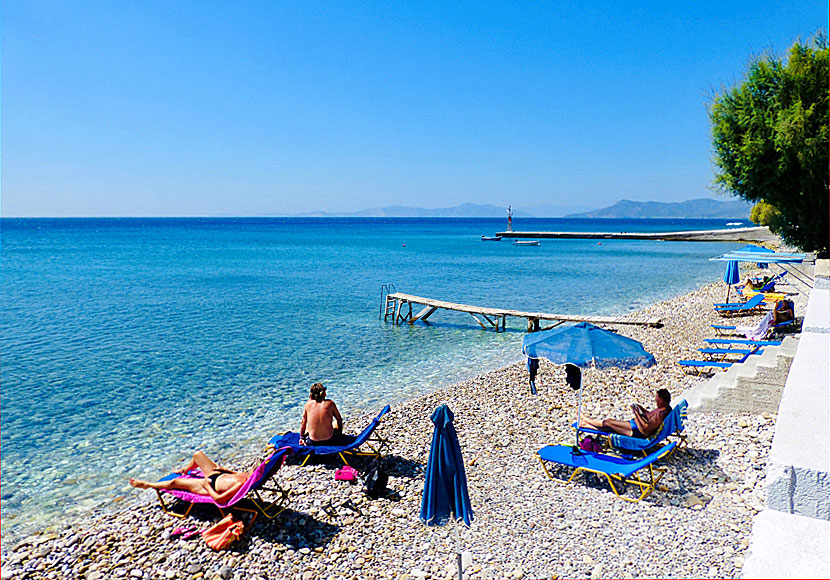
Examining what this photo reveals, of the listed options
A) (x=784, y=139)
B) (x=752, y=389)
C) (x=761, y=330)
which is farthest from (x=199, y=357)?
(x=784, y=139)

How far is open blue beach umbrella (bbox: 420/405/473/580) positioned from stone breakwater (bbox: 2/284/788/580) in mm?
504

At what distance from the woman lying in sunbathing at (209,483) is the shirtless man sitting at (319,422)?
55.2 inches

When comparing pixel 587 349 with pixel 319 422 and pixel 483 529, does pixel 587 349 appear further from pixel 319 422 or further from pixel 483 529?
pixel 319 422

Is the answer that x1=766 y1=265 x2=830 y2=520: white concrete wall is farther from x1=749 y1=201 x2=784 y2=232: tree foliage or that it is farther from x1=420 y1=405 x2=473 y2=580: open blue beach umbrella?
x1=749 y1=201 x2=784 y2=232: tree foliage

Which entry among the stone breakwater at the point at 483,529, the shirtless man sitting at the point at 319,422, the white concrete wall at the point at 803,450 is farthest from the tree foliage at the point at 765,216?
the shirtless man sitting at the point at 319,422

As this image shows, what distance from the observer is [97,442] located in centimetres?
1008

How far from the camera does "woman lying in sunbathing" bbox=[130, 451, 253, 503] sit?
6398 mm

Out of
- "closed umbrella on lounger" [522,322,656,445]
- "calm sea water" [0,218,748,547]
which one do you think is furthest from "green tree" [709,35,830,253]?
"closed umbrella on lounger" [522,322,656,445]

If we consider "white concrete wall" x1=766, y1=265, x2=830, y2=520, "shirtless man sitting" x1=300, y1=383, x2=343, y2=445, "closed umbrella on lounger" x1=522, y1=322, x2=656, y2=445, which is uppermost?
"white concrete wall" x1=766, y1=265, x2=830, y2=520

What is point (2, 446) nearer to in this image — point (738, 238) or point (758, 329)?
point (758, 329)

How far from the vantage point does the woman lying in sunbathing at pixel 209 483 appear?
640 cm

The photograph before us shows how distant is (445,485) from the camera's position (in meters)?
5.23

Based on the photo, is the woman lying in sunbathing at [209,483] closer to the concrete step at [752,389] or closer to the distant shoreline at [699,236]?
the concrete step at [752,389]

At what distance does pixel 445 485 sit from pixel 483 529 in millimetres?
971
